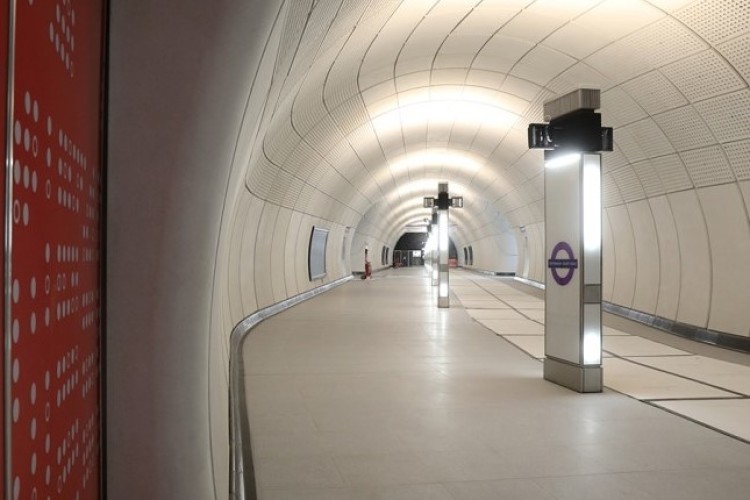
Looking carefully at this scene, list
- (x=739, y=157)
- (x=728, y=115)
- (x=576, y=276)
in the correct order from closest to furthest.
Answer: (x=576, y=276)
(x=728, y=115)
(x=739, y=157)

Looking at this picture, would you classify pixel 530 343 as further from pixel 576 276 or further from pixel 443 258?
pixel 443 258

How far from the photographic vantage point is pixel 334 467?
488 cm

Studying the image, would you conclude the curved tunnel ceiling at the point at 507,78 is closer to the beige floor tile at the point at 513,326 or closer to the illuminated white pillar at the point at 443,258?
the illuminated white pillar at the point at 443,258

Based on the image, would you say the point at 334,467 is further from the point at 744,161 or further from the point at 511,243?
the point at 511,243

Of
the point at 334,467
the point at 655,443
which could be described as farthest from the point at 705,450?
the point at 334,467

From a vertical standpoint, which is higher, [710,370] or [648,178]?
[648,178]

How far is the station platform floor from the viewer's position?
456cm

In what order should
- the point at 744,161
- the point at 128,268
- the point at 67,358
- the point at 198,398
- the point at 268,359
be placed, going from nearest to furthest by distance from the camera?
the point at 67,358 → the point at 128,268 → the point at 198,398 → the point at 268,359 → the point at 744,161

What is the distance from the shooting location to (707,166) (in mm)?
11875

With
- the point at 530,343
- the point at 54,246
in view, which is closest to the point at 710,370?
the point at 530,343

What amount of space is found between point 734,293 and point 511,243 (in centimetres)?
3144

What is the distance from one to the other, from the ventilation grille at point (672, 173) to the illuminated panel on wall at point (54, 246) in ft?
40.4

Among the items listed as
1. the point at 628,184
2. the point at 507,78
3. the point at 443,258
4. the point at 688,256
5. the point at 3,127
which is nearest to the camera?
the point at 3,127

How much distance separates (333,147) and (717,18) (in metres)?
9.73
